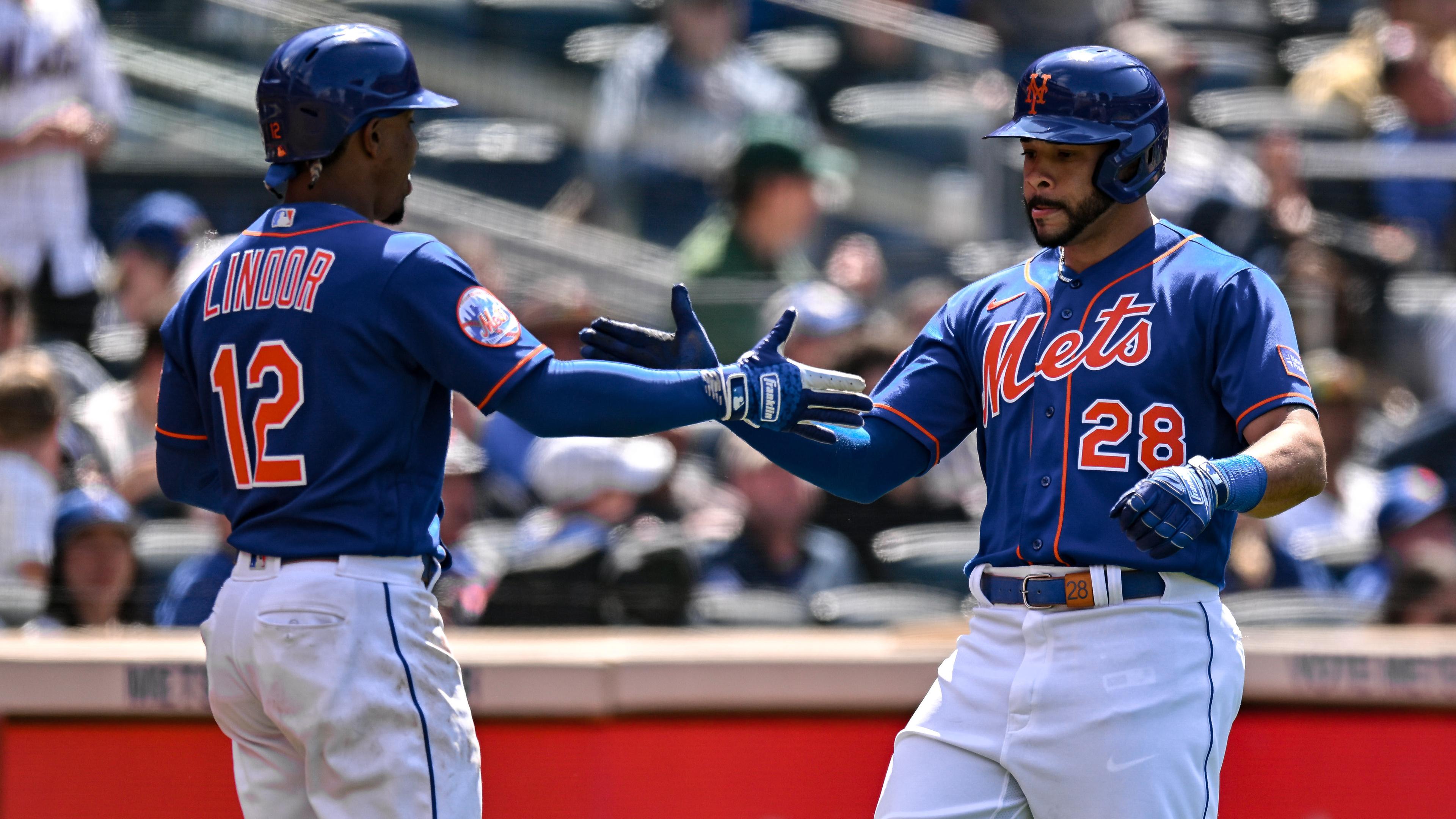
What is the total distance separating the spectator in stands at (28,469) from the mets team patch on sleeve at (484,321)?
3.18 metres

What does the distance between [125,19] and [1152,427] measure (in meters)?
5.35

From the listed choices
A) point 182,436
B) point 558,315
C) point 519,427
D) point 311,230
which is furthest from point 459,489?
point 311,230

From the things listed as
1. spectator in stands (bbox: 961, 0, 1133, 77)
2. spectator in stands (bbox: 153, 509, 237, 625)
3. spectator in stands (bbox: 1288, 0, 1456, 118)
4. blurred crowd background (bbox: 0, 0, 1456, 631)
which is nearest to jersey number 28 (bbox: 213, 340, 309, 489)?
spectator in stands (bbox: 153, 509, 237, 625)

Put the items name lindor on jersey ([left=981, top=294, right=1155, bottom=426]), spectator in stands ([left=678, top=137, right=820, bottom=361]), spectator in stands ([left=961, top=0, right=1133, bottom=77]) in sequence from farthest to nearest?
1. spectator in stands ([left=961, top=0, right=1133, bottom=77])
2. spectator in stands ([left=678, top=137, right=820, bottom=361])
3. name lindor on jersey ([left=981, top=294, right=1155, bottom=426])

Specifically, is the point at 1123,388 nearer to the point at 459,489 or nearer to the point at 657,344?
the point at 657,344

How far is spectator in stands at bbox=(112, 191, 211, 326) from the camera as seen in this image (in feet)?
19.3

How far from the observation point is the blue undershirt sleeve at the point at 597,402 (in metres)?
2.60

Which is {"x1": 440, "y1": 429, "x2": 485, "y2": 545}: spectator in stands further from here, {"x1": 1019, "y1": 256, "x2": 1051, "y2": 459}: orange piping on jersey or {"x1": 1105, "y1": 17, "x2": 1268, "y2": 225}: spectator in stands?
{"x1": 1105, "y1": 17, "x2": 1268, "y2": 225}: spectator in stands

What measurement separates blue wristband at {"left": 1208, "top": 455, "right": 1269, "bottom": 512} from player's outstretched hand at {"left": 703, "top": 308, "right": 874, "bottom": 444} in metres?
0.66

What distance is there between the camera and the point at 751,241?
6.28m

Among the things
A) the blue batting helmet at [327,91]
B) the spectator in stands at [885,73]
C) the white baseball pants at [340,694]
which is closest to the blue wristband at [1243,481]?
the white baseball pants at [340,694]

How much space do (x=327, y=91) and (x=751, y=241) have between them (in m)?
3.70

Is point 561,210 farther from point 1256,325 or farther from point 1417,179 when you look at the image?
point 1256,325

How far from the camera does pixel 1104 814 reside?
8.45 feet
